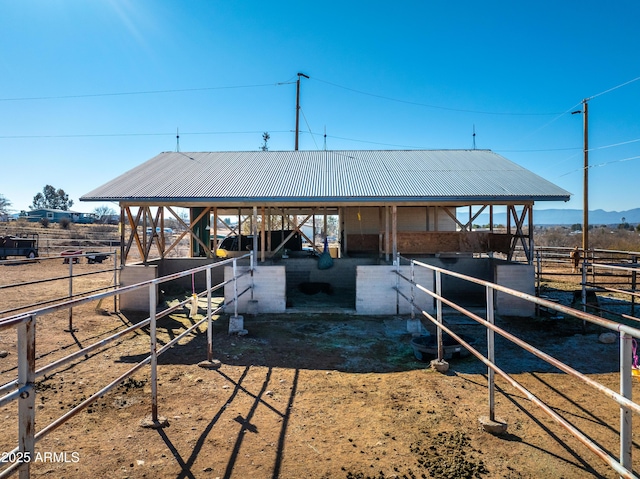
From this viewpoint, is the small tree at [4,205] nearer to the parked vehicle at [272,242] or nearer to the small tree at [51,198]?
the small tree at [51,198]

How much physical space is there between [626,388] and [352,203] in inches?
333

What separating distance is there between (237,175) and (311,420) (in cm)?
935

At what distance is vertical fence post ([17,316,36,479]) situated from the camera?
2.05 m

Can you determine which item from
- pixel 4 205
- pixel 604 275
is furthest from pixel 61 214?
pixel 604 275

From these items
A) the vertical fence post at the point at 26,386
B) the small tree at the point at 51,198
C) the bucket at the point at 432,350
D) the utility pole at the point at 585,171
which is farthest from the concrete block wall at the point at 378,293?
the small tree at the point at 51,198

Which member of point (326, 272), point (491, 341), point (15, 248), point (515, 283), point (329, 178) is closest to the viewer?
point (491, 341)

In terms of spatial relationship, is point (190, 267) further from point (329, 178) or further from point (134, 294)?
point (329, 178)

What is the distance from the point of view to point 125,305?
384 inches

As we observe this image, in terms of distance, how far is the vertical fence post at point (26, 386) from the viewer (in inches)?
80.9

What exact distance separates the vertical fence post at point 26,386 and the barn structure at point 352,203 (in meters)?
7.22

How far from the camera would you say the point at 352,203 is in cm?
1024

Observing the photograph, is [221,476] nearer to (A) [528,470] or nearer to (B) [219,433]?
(B) [219,433]

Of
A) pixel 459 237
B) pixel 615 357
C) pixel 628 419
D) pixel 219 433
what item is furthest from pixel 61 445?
pixel 459 237

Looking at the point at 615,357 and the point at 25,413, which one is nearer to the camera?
the point at 25,413
